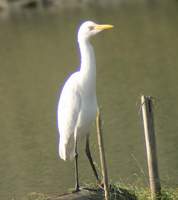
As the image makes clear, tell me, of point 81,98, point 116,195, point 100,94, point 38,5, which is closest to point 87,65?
point 81,98

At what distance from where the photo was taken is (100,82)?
19750 millimetres

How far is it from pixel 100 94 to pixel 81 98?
9811 millimetres

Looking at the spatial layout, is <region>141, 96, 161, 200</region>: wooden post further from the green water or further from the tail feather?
the green water

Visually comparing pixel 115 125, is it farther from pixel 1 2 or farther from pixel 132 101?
pixel 1 2

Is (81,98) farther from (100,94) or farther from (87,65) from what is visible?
(100,94)

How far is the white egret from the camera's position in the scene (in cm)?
832

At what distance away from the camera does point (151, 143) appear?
8102mm

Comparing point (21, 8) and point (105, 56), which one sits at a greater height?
point (21, 8)

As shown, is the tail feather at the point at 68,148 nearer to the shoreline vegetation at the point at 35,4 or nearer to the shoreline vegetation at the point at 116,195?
the shoreline vegetation at the point at 116,195

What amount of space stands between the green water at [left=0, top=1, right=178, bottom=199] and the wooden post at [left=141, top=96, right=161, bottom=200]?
147cm

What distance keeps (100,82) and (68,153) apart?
36.7 ft

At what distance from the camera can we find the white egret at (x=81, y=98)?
832 cm

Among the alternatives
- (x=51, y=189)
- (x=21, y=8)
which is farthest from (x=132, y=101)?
(x=21, y=8)

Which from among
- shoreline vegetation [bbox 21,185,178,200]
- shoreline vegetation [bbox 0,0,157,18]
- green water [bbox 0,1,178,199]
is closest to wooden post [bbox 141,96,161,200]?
shoreline vegetation [bbox 21,185,178,200]
